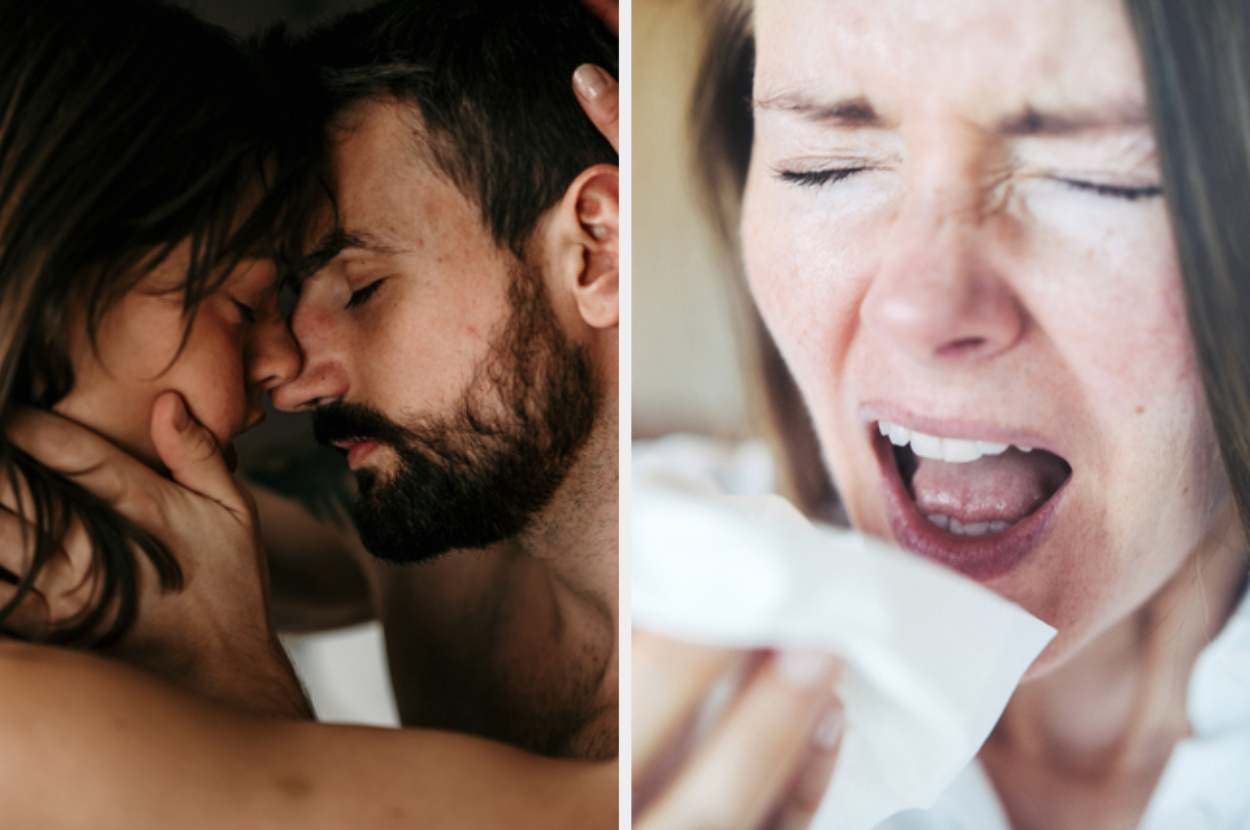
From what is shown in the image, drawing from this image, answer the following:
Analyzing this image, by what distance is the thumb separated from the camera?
1.02m

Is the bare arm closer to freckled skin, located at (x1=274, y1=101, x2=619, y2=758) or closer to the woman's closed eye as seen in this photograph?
freckled skin, located at (x1=274, y1=101, x2=619, y2=758)

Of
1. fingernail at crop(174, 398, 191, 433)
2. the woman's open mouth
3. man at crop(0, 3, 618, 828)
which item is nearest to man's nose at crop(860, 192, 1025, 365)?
the woman's open mouth

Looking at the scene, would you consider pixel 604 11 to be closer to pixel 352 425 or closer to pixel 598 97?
pixel 598 97

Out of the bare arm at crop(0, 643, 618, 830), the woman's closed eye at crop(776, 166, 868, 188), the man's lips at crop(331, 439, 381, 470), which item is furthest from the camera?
the man's lips at crop(331, 439, 381, 470)

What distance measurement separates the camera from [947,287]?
96 centimetres

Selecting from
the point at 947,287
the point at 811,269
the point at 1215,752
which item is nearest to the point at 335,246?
the point at 811,269

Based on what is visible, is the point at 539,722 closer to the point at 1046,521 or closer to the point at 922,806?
the point at 922,806

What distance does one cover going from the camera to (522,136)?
1113 mm

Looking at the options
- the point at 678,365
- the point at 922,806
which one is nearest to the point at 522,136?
the point at 678,365

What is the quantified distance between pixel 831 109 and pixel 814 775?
0.75 metres

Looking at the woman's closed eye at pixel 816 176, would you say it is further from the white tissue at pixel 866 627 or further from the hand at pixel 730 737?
the hand at pixel 730 737

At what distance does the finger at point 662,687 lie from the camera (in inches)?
42.9

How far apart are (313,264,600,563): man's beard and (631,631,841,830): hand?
9.6 inches

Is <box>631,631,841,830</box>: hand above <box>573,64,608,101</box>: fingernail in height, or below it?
below
